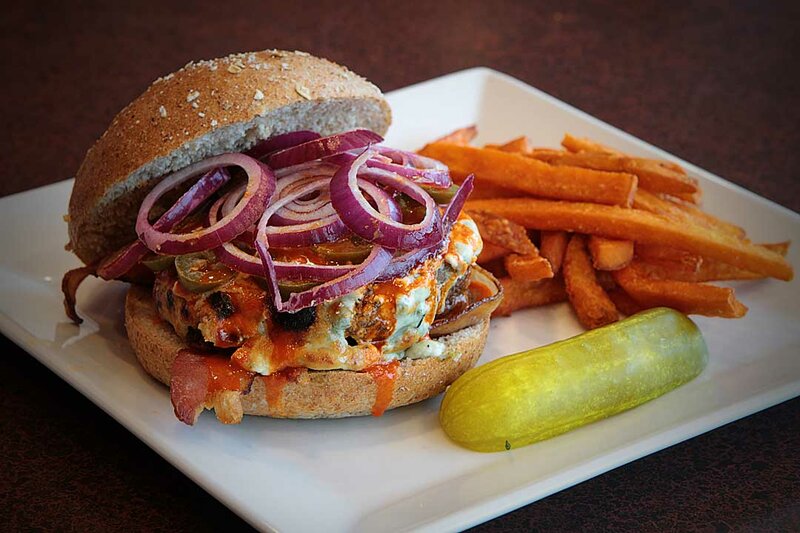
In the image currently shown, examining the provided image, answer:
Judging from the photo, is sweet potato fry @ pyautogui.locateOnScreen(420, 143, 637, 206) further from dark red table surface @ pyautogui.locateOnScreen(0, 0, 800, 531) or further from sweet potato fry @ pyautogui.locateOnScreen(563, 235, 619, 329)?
dark red table surface @ pyautogui.locateOnScreen(0, 0, 800, 531)

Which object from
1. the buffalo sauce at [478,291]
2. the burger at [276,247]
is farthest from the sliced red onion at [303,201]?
the buffalo sauce at [478,291]

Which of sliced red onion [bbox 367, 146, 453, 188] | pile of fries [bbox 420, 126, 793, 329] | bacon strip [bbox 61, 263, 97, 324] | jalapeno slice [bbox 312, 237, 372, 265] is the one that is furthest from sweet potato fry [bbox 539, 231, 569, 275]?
bacon strip [bbox 61, 263, 97, 324]

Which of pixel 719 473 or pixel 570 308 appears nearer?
pixel 719 473

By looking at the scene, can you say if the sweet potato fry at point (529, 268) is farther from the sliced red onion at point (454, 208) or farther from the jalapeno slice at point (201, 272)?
the jalapeno slice at point (201, 272)

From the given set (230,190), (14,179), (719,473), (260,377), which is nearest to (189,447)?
(260,377)

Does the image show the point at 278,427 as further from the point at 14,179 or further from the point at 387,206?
the point at 14,179

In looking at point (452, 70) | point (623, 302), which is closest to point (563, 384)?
point (623, 302)

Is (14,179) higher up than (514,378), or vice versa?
(514,378)
